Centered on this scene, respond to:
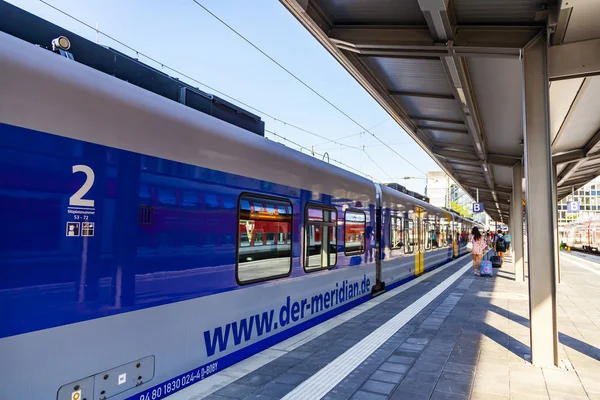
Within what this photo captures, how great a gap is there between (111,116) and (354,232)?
557 centimetres

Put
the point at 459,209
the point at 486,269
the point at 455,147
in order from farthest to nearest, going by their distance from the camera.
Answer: the point at 459,209 < the point at 486,269 < the point at 455,147

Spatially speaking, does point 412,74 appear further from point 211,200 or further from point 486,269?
point 486,269

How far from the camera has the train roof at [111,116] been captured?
8.59ft

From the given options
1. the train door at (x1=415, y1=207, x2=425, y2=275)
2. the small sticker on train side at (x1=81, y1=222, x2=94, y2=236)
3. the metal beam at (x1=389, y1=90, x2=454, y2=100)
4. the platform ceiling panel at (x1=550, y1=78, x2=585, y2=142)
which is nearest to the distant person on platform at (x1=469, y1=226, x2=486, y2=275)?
the train door at (x1=415, y1=207, x2=425, y2=275)

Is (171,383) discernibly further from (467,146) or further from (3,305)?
(467,146)

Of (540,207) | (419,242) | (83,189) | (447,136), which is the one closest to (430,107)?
(447,136)

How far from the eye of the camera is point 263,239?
16.5 ft

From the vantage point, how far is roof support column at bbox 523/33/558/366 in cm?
486

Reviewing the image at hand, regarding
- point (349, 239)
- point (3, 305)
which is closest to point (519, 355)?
point (349, 239)

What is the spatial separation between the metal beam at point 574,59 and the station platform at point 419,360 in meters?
3.43

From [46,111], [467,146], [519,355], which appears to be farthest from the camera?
[467,146]

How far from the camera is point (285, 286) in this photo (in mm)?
5488

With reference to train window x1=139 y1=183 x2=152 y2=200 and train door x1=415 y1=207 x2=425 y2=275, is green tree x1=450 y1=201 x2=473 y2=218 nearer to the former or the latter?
train door x1=415 y1=207 x2=425 y2=275

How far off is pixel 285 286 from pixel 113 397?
2704 millimetres
